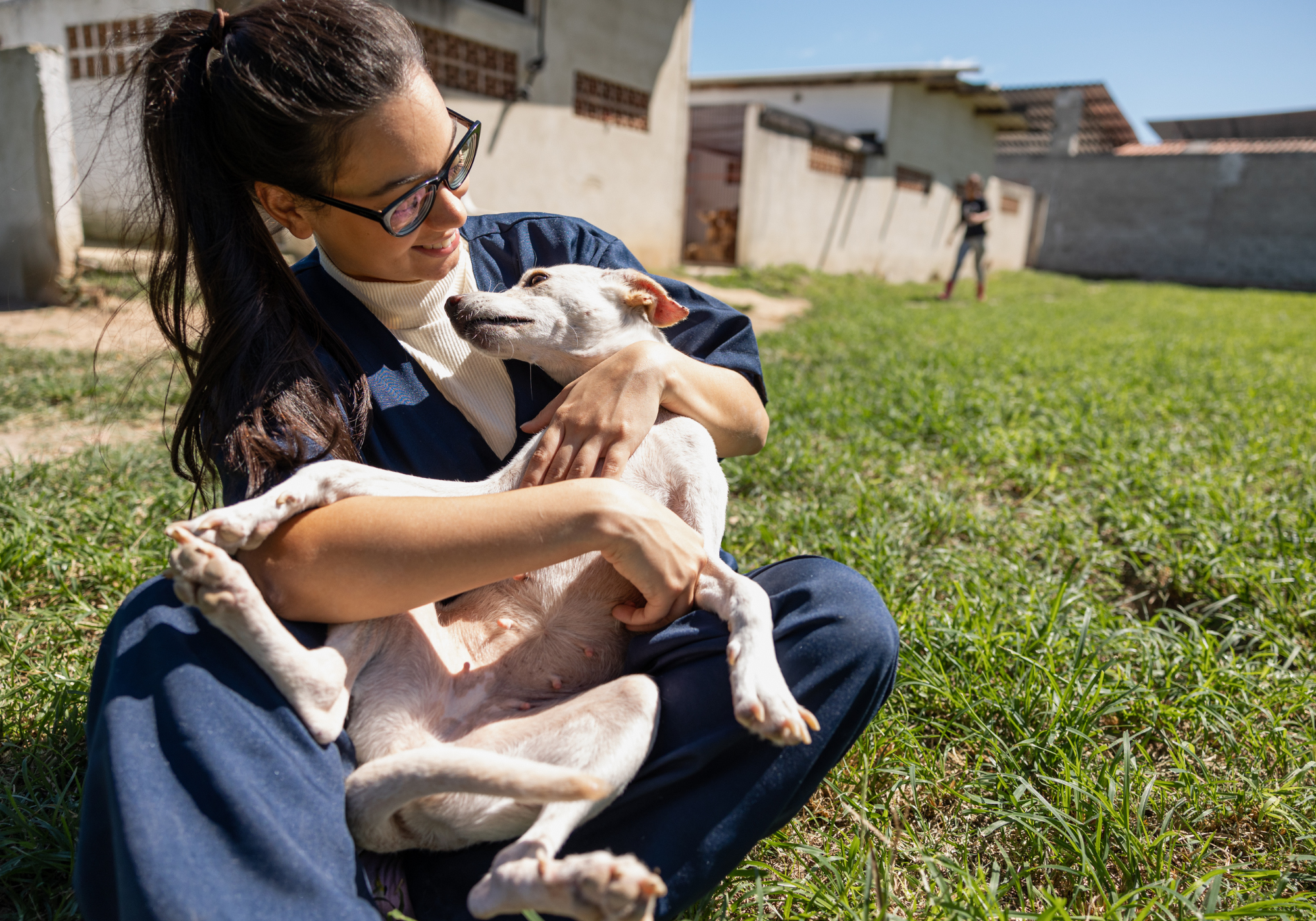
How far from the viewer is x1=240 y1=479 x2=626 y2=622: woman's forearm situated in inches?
53.1

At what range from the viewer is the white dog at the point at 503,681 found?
1239mm

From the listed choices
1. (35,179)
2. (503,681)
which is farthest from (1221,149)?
(503,681)

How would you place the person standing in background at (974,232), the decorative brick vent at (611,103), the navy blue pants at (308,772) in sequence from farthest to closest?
the person standing in background at (974,232)
the decorative brick vent at (611,103)
the navy blue pants at (308,772)

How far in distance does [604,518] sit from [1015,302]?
13.5 metres

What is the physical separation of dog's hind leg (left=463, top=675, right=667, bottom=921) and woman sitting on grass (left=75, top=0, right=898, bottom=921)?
8 centimetres

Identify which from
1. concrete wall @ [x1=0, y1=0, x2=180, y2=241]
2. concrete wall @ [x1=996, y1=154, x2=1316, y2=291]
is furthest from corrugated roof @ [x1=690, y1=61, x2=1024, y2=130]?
concrete wall @ [x1=0, y1=0, x2=180, y2=241]

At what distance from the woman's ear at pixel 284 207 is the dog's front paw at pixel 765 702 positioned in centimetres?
117

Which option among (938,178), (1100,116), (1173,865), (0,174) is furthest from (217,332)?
(1100,116)

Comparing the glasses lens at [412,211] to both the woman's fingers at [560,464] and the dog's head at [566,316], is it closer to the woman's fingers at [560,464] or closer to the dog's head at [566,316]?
the dog's head at [566,316]

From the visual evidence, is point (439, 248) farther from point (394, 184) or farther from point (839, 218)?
point (839, 218)

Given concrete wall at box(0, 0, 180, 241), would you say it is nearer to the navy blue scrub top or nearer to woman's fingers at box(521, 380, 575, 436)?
the navy blue scrub top

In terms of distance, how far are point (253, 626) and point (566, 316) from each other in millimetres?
1040

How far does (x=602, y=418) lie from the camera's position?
175cm

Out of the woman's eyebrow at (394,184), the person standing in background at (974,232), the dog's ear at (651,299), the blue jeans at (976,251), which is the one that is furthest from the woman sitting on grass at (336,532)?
the blue jeans at (976,251)
